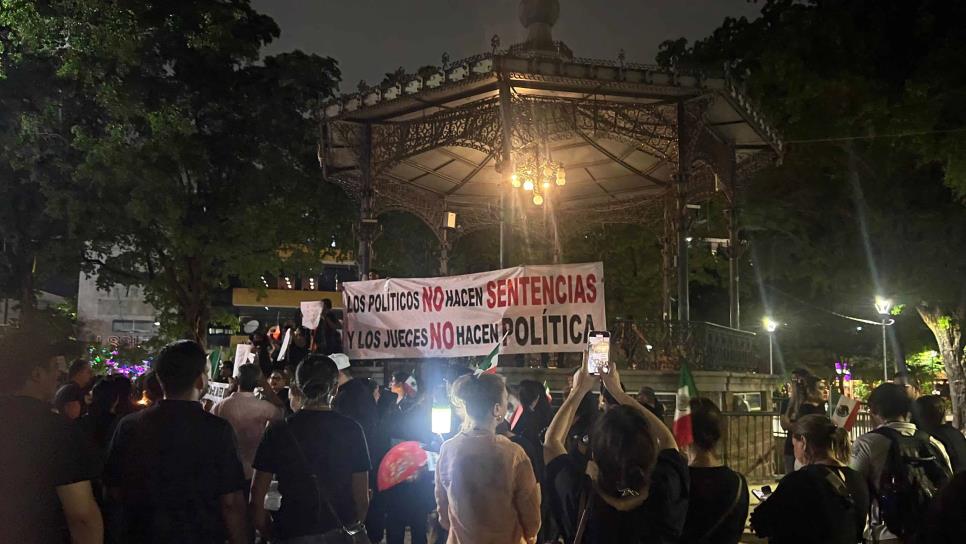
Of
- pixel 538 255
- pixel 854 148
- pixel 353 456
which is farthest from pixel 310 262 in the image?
pixel 353 456

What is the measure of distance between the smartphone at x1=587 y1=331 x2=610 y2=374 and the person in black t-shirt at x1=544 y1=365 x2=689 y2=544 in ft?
6.04

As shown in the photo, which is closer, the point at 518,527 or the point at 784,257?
the point at 518,527

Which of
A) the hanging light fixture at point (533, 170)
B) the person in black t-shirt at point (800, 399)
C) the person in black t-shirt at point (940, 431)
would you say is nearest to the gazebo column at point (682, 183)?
the hanging light fixture at point (533, 170)

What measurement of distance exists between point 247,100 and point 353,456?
24572 mm

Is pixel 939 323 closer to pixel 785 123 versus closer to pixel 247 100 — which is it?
pixel 785 123

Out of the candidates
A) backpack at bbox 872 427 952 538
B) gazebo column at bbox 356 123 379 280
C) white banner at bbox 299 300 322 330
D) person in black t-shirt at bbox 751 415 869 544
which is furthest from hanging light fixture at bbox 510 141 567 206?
person in black t-shirt at bbox 751 415 869 544

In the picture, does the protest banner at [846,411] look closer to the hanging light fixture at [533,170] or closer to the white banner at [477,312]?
the white banner at [477,312]

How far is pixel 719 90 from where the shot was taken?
14430mm

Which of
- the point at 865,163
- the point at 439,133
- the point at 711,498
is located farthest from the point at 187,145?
the point at 711,498

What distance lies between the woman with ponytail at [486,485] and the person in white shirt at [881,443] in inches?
108

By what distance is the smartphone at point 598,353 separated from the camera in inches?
238

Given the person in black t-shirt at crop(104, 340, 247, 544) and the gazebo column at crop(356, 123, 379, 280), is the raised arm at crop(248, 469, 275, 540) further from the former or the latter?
the gazebo column at crop(356, 123, 379, 280)

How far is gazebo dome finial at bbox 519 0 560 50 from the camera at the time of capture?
55.9 feet

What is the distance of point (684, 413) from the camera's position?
227 inches
